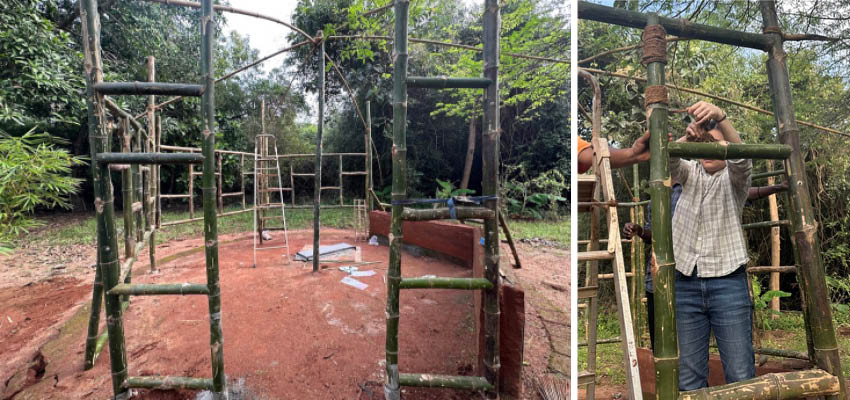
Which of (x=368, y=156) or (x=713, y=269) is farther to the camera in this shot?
(x=368, y=156)

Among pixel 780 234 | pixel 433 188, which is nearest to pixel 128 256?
pixel 780 234

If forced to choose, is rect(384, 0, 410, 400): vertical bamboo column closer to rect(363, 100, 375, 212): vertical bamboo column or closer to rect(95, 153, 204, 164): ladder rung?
rect(95, 153, 204, 164): ladder rung

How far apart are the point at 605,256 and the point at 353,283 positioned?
9.29ft

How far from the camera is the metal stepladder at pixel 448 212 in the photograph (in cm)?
157

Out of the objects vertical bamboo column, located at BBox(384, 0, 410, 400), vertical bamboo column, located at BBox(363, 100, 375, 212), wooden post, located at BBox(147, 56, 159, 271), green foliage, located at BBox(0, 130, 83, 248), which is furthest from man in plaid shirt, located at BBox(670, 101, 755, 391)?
vertical bamboo column, located at BBox(363, 100, 375, 212)

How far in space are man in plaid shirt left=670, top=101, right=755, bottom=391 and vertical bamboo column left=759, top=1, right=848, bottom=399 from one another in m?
0.26

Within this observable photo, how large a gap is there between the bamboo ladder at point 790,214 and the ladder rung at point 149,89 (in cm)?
154

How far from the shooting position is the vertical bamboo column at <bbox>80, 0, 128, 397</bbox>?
1.68 m

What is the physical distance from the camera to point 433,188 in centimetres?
986

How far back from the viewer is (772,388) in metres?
1.00

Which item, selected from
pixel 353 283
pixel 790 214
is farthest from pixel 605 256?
pixel 353 283

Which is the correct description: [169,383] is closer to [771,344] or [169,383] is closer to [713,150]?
[713,150]

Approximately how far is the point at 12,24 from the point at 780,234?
8.28m

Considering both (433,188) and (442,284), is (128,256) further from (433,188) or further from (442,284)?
(433,188)
